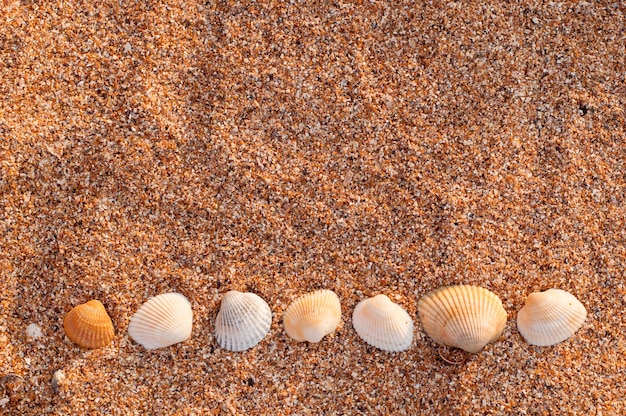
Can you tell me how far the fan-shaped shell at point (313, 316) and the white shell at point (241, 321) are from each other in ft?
0.35

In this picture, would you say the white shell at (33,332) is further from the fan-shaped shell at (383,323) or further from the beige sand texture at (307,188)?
the fan-shaped shell at (383,323)

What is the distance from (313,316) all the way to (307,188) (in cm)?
57

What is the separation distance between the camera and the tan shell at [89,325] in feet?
8.09

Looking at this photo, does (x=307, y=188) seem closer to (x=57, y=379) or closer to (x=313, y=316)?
(x=313, y=316)

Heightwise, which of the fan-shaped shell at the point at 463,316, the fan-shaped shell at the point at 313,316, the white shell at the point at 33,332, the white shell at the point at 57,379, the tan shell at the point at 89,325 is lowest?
the white shell at the point at 57,379

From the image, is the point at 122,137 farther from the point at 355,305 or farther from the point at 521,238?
the point at 521,238

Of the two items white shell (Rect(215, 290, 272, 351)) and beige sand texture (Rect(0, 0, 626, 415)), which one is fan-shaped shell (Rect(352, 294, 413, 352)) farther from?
white shell (Rect(215, 290, 272, 351))

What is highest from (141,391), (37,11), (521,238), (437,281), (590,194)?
(37,11)

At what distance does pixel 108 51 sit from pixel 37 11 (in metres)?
A: 0.39

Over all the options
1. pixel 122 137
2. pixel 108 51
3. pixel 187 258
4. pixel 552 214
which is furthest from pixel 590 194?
pixel 108 51

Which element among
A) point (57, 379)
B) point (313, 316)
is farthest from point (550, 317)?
point (57, 379)

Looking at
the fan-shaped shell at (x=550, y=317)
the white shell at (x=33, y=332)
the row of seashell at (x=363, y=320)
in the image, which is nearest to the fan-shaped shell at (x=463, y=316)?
the row of seashell at (x=363, y=320)

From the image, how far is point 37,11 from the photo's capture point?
274 cm

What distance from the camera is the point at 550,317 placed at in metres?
2.52
